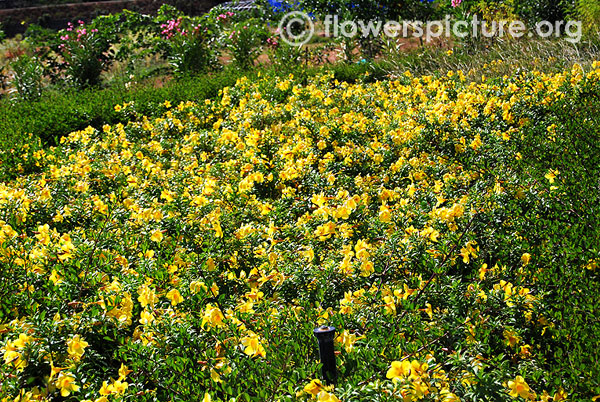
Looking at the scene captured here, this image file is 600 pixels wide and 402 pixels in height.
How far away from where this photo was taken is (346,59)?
384 inches

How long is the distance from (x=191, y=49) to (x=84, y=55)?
2.02 m

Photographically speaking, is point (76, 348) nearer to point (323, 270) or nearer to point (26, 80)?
point (323, 270)

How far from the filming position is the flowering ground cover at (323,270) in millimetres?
1761

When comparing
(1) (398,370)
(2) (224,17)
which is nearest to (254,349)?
(1) (398,370)

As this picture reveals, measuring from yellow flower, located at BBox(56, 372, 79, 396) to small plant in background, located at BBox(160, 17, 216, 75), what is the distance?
7612 mm

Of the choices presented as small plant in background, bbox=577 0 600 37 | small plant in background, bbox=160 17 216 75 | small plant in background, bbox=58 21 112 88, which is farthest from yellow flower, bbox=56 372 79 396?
small plant in background, bbox=58 21 112 88

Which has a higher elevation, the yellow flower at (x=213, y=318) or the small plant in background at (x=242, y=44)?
the small plant in background at (x=242, y=44)

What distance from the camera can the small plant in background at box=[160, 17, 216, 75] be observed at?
9.41 meters

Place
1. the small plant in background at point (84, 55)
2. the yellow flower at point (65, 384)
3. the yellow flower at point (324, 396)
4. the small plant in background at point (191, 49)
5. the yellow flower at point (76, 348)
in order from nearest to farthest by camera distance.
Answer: the yellow flower at point (324, 396) → the yellow flower at point (65, 384) → the yellow flower at point (76, 348) → the small plant in background at point (191, 49) → the small plant in background at point (84, 55)

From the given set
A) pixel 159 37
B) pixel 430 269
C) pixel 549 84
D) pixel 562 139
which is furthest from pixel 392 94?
pixel 159 37

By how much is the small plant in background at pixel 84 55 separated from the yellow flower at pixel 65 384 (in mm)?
8770

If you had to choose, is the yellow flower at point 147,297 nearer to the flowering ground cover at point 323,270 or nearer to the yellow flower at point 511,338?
the flowering ground cover at point 323,270

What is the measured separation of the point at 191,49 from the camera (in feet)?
31.1

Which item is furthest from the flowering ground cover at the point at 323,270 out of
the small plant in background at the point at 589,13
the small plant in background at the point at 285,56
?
Result: the small plant in background at the point at 589,13
